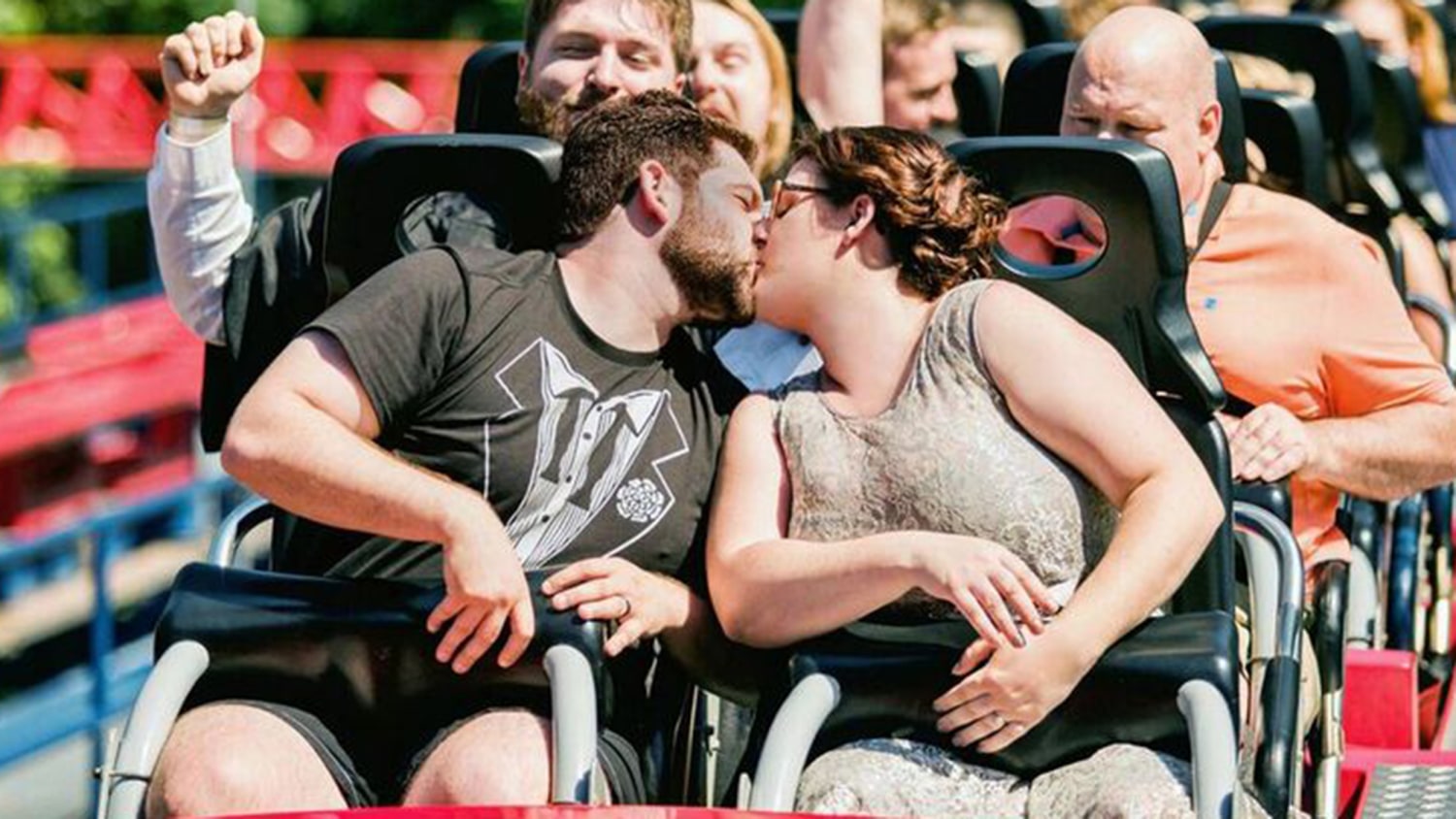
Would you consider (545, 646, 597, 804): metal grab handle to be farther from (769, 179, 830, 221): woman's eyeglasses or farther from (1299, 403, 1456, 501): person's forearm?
(1299, 403, 1456, 501): person's forearm

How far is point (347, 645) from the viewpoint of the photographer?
136 inches

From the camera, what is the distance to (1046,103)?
489 cm

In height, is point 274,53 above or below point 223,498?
below

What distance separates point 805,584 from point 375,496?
0.56 metres

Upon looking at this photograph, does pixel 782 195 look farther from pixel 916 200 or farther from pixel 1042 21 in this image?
pixel 1042 21

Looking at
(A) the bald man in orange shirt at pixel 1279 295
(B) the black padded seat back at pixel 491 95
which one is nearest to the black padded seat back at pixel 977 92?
(A) the bald man in orange shirt at pixel 1279 295

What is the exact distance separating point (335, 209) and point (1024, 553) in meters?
1.19

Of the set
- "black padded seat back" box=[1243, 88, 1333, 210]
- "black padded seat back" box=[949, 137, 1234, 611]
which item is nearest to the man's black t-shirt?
"black padded seat back" box=[949, 137, 1234, 611]

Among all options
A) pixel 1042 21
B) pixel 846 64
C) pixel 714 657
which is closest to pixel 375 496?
pixel 714 657

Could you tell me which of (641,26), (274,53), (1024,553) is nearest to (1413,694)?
(1024,553)

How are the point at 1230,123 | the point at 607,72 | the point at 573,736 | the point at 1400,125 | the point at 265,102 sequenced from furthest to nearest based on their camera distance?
the point at 265,102
the point at 1400,125
the point at 1230,123
the point at 607,72
the point at 573,736

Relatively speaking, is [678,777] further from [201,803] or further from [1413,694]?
[1413,694]

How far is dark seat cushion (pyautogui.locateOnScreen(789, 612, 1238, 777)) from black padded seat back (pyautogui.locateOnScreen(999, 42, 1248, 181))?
1.55 m

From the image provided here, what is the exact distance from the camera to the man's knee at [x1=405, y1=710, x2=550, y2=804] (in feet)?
10.8
